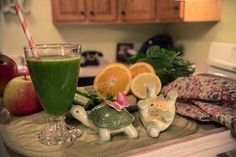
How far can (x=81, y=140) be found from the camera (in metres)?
0.68

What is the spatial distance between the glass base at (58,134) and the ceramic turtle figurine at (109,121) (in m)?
0.05

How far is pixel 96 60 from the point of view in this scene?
2.80 meters

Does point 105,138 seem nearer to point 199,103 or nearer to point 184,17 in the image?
point 199,103

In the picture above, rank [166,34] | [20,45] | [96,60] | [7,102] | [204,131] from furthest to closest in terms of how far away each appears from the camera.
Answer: [166,34]
[96,60]
[20,45]
[7,102]
[204,131]

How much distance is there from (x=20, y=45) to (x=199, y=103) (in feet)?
7.18

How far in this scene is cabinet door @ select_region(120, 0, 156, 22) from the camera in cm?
258

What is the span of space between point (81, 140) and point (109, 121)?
0.09 m

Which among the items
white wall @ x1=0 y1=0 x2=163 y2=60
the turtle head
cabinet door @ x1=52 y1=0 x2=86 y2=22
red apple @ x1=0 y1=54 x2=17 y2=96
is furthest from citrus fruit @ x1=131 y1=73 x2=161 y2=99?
white wall @ x1=0 y1=0 x2=163 y2=60

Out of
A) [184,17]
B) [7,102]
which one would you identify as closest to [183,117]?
[7,102]

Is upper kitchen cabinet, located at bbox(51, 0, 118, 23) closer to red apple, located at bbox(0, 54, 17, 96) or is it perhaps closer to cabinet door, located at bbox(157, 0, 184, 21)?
cabinet door, located at bbox(157, 0, 184, 21)

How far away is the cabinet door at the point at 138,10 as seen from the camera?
2576 mm

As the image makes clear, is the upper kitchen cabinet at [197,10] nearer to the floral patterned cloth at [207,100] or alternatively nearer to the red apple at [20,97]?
the floral patterned cloth at [207,100]


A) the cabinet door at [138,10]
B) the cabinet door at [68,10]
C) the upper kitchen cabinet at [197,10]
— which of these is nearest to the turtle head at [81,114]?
the upper kitchen cabinet at [197,10]

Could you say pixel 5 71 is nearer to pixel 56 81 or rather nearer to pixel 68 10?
pixel 56 81
